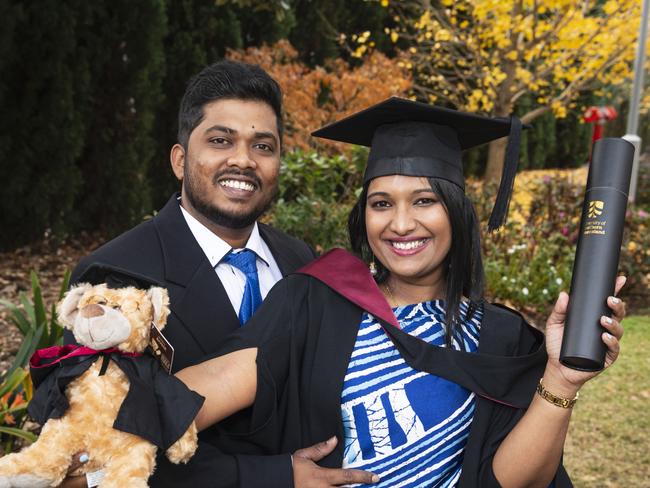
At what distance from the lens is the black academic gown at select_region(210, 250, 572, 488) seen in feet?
5.60

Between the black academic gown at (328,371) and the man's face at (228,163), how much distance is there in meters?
0.38

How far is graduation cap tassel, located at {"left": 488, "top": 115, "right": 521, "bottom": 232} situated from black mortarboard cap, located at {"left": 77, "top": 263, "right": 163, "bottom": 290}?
982mm

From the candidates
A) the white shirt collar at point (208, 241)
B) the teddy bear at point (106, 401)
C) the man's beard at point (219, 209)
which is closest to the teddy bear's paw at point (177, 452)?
the teddy bear at point (106, 401)

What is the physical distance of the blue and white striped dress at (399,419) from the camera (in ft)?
5.58

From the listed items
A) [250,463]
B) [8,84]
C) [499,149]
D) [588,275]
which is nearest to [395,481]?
[250,463]

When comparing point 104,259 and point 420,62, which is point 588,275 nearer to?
point 104,259

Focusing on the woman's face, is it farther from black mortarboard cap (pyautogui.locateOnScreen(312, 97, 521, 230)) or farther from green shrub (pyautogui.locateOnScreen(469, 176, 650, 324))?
green shrub (pyautogui.locateOnScreen(469, 176, 650, 324))

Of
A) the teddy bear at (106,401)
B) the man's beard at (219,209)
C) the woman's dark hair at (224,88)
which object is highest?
the woman's dark hair at (224,88)

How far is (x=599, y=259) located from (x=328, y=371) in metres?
0.71

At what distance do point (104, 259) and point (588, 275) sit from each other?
123 cm

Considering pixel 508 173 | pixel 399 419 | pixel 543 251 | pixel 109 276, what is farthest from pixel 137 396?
pixel 543 251

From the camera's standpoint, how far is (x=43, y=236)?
6.94 m

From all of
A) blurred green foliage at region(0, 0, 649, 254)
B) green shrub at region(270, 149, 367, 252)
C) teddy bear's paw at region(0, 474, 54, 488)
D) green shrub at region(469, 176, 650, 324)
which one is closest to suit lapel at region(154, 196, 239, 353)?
teddy bear's paw at region(0, 474, 54, 488)

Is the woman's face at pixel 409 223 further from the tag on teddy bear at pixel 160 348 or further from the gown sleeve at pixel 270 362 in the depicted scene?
the tag on teddy bear at pixel 160 348
